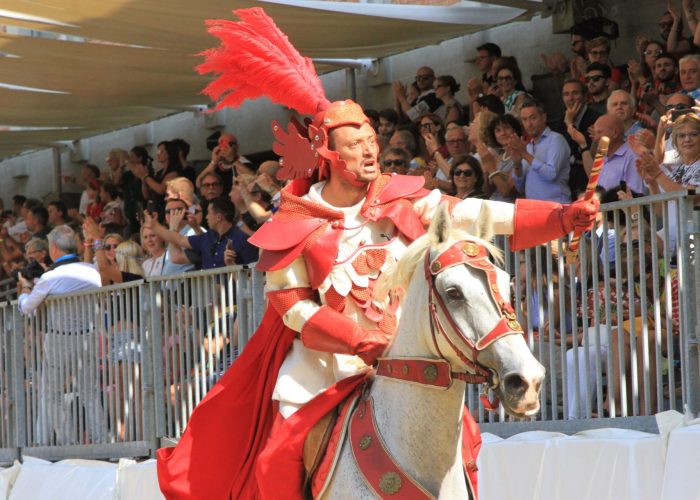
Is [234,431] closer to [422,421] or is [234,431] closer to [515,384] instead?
[422,421]

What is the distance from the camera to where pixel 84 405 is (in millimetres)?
9797

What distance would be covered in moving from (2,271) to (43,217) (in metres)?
1.52

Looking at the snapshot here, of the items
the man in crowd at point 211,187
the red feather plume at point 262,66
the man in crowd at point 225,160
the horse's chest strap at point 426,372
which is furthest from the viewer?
the man in crowd at point 225,160

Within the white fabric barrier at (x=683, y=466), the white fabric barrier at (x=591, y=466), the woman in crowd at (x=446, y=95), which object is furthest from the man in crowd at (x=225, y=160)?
the white fabric barrier at (x=683, y=466)

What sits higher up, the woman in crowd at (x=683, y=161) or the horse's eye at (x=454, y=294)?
the woman in crowd at (x=683, y=161)

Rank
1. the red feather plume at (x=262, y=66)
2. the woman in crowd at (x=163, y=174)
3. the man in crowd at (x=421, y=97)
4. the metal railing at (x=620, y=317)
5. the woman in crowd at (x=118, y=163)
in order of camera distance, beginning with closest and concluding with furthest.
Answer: the red feather plume at (x=262, y=66)
the metal railing at (x=620, y=317)
the man in crowd at (x=421, y=97)
the woman in crowd at (x=163, y=174)
the woman in crowd at (x=118, y=163)

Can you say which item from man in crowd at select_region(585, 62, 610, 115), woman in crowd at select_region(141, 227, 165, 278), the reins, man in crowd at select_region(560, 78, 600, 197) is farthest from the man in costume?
woman in crowd at select_region(141, 227, 165, 278)

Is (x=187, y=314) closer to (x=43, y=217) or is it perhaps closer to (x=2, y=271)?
(x=43, y=217)

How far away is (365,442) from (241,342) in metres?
3.74

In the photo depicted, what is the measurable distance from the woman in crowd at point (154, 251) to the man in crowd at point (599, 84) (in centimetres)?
377

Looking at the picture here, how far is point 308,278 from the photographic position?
16.7ft

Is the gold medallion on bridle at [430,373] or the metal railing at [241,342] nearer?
the gold medallion on bridle at [430,373]

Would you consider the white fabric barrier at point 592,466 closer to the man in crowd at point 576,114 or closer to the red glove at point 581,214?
the red glove at point 581,214

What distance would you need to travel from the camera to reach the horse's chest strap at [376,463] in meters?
4.50
